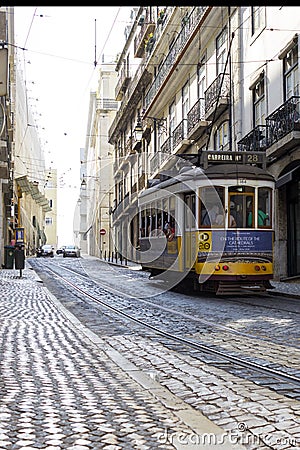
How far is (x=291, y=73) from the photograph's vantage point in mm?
19938

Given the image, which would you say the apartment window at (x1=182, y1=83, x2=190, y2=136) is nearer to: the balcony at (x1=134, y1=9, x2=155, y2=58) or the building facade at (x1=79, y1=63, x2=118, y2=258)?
the balcony at (x1=134, y1=9, x2=155, y2=58)

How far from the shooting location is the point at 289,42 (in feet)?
65.2

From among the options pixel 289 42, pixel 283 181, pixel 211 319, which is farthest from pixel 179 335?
pixel 289 42

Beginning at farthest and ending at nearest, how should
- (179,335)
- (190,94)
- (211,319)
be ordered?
(190,94), (211,319), (179,335)

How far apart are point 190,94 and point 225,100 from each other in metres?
6.35

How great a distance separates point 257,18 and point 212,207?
10.6 metres

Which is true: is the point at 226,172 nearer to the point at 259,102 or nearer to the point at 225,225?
the point at 225,225

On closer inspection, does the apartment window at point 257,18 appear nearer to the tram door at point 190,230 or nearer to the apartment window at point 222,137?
the apartment window at point 222,137

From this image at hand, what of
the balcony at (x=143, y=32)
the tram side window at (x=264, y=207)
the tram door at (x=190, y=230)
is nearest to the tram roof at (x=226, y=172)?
the tram side window at (x=264, y=207)

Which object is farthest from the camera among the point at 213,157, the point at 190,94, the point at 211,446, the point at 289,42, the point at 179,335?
the point at 190,94

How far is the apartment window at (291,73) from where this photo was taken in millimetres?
19500

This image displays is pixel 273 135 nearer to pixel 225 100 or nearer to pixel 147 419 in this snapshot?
pixel 225 100

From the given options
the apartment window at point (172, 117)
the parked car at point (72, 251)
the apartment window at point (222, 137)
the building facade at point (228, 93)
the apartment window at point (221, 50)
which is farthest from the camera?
the parked car at point (72, 251)

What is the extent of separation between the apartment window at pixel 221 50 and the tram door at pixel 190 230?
38.8 feet
